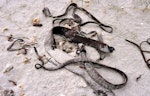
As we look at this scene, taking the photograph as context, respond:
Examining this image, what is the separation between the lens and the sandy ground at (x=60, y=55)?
226 centimetres

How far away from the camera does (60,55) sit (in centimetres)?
253

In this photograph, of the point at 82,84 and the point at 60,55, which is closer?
the point at 82,84

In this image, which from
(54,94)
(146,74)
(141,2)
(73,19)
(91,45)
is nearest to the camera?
(54,94)

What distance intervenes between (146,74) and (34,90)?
2.87 feet

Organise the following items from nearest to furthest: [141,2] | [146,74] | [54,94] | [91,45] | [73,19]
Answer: [54,94], [146,74], [91,45], [73,19], [141,2]

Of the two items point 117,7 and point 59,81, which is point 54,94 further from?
point 117,7

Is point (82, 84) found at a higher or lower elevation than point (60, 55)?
lower

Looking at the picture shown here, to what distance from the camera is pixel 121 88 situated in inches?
89.4

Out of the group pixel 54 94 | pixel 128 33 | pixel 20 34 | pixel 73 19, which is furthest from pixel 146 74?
pixel 20 34

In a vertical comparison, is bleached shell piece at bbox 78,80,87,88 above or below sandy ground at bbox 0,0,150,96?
below

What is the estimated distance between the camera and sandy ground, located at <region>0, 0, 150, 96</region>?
2.26m

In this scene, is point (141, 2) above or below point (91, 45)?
above

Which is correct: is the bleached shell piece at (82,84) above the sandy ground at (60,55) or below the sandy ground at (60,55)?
below

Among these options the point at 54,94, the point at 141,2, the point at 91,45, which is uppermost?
the point at 141,2
